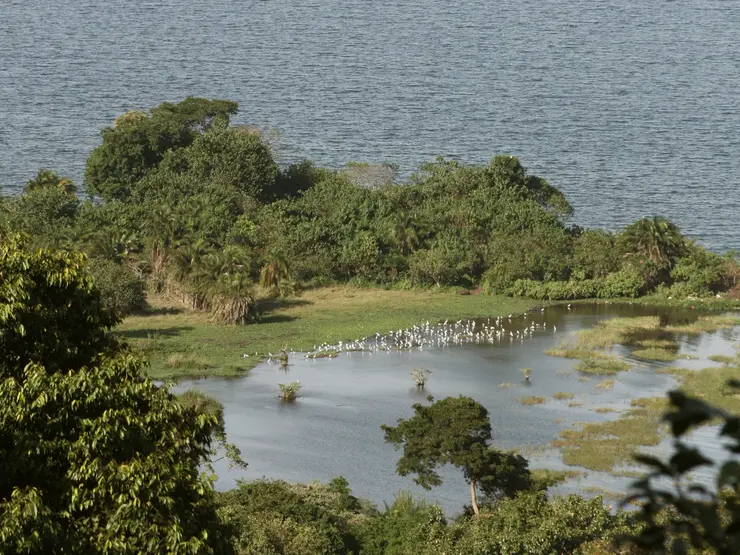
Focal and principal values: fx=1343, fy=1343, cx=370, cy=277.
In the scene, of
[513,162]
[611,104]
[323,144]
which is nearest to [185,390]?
[513,162]

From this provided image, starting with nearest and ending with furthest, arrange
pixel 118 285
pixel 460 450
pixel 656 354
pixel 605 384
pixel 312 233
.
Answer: pixel 460 450
pixel 605 384
pixel 656 354
pixel 118 285
pixel 312 233

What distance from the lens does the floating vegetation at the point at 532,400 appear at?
4962 centimetres

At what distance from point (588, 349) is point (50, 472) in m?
44.5

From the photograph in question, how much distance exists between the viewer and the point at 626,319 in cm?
6512

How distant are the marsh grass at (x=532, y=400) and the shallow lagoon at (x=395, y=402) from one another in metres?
0.29

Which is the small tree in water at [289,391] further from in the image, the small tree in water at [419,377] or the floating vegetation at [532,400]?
the floating vegetation at [532,400]

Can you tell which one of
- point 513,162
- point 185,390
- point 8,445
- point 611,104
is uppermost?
point 611,104

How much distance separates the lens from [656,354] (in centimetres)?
5769

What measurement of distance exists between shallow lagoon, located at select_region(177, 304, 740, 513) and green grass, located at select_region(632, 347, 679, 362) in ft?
1.57

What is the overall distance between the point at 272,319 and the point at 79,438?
47.7 metres

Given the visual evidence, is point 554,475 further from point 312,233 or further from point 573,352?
point 312,233

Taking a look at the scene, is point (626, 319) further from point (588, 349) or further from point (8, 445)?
point (8, 445)

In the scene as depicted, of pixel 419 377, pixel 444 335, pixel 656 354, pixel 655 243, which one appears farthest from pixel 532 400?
pixel 655 243

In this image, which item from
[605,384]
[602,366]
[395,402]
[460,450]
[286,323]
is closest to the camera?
[460,450]
